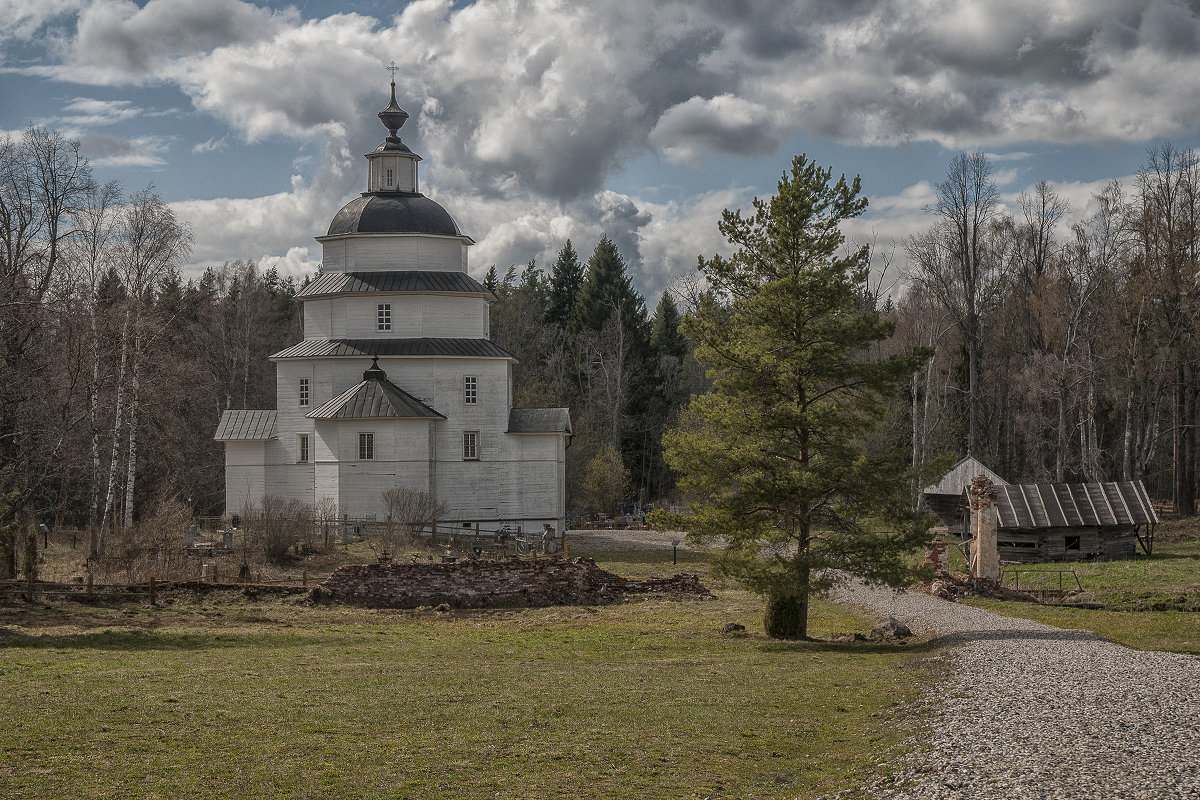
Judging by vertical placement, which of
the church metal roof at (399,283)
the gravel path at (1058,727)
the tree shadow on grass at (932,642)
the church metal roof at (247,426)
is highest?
the church metal roof at (399,283)

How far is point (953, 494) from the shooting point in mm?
40844

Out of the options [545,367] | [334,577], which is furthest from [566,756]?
[545,367]

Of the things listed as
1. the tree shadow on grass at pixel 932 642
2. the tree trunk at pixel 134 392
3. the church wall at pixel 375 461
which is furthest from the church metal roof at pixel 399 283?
the tree shadow on grass at pixel 932 642

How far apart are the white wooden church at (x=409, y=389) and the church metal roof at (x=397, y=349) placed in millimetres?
57

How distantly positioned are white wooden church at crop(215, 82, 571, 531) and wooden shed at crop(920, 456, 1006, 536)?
14195mm

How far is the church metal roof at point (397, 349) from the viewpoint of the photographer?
40562 millimetres

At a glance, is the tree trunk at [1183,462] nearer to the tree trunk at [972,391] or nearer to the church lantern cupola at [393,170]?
the tree trunk at [972,391]

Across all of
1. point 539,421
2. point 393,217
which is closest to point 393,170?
point 393,217

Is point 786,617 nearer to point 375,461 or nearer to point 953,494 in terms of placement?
point 375,461

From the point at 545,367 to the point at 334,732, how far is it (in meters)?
56.0

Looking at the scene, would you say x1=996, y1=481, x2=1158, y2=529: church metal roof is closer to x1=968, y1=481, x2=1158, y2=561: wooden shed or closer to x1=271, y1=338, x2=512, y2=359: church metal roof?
x1=968, y1=481, x2=1158, y2=561: wooden shed

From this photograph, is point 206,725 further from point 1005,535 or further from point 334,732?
point 1005,535

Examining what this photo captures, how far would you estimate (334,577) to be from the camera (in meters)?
24.8

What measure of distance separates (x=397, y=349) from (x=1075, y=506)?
24.2 m
